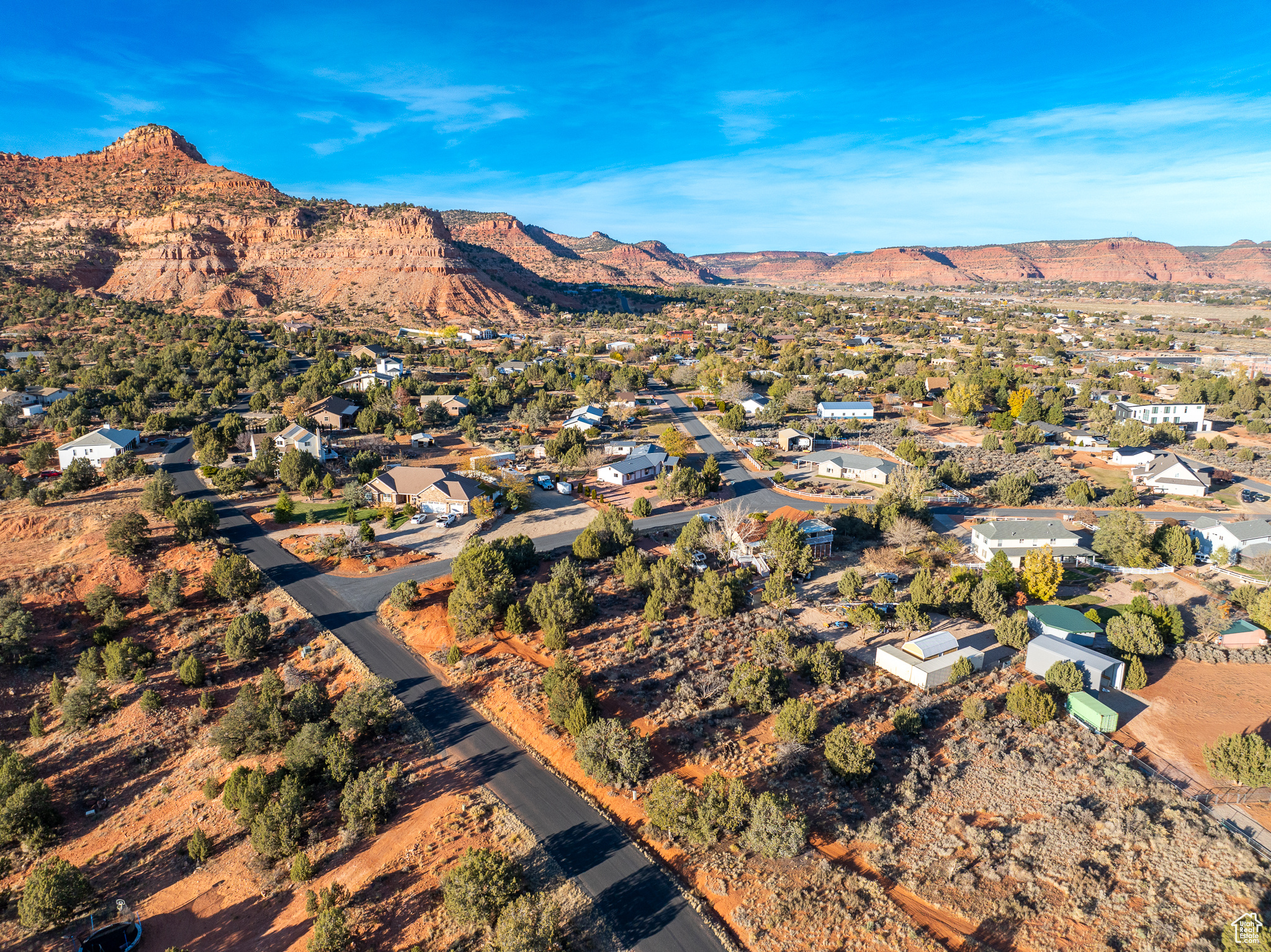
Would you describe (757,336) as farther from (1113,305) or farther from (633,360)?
(1113,305)

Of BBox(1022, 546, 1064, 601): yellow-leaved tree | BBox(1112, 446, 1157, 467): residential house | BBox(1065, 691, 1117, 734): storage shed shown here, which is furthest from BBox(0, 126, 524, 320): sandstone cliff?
BBox(1065, 691, 1117, 734): storage shed

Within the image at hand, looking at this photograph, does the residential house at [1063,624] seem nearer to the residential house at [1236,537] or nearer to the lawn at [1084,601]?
the lawn at [1084,601]

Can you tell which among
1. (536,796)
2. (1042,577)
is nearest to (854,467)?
(1042,577)

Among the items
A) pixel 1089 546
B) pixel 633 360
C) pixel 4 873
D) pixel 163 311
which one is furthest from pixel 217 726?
pixel 163 311

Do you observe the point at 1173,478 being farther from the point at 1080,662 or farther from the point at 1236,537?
the point at 1080,662

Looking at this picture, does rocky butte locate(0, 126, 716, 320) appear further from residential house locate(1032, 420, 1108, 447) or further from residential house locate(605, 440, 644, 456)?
residential house locate(1032, 420, 1108, 447)

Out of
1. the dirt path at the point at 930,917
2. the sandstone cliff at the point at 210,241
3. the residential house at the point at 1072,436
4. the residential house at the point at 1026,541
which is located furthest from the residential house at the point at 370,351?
the dirt path at the point at 930,917
